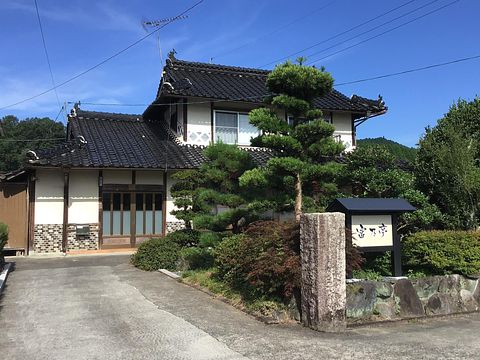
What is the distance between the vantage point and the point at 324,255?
22.4 ft

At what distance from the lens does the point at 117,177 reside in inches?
678

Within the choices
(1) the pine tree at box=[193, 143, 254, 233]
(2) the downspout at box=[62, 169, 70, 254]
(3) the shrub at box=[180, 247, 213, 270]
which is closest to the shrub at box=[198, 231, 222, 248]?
(1) the pine tree at box=[193, 143, 254, 233]

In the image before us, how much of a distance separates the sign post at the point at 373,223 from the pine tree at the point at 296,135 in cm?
159

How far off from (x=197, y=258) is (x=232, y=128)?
883cm

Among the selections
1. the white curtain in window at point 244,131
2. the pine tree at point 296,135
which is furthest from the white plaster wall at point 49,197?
the pine tree at point 296,135

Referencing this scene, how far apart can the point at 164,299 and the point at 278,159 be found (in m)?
3.55

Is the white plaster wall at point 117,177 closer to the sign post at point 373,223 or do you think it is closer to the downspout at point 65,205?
the downspout at point 65,205

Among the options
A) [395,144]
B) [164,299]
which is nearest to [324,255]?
[164,299]

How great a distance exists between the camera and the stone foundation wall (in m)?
7.42

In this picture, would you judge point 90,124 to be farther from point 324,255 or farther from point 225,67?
point 324,255

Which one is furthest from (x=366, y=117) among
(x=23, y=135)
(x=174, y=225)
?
(x=23, y=135)

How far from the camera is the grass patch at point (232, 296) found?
24.1ft

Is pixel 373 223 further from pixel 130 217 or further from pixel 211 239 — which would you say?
pixel 130 217

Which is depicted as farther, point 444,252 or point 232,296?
point 444,252
